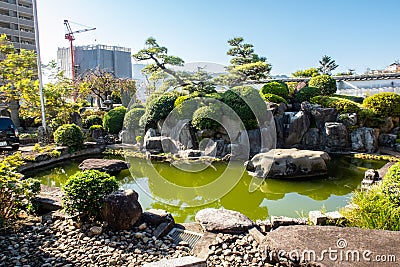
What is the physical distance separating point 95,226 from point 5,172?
4.99 feet

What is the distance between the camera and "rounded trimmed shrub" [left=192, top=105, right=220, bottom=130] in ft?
34.2

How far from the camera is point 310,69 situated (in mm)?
21422

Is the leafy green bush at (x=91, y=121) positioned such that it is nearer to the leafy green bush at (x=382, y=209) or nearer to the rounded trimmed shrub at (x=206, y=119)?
the rounded trimmed shrub at (x=206, y=119)

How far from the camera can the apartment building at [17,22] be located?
3056cm

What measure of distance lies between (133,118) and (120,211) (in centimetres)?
984

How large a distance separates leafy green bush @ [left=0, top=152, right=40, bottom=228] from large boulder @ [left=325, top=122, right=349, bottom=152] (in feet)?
32.6

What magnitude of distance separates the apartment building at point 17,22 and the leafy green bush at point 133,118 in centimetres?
2561

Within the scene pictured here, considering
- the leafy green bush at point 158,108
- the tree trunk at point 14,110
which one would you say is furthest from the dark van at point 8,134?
the tree trunk at point 14,110

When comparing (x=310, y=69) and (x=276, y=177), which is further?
(x=310, y=69)

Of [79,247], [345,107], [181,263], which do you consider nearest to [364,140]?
[345,107]

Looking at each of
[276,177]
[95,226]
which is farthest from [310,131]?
[95,226]

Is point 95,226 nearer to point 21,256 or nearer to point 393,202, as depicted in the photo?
point 21,256

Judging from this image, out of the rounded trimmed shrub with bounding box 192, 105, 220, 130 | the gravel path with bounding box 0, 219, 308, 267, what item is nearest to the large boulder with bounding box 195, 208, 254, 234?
the gravel path with bounding box 0, 219, 308, 267

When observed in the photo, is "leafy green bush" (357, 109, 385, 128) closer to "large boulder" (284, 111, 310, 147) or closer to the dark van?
"large boulder" (284, 111, 310, 147)
